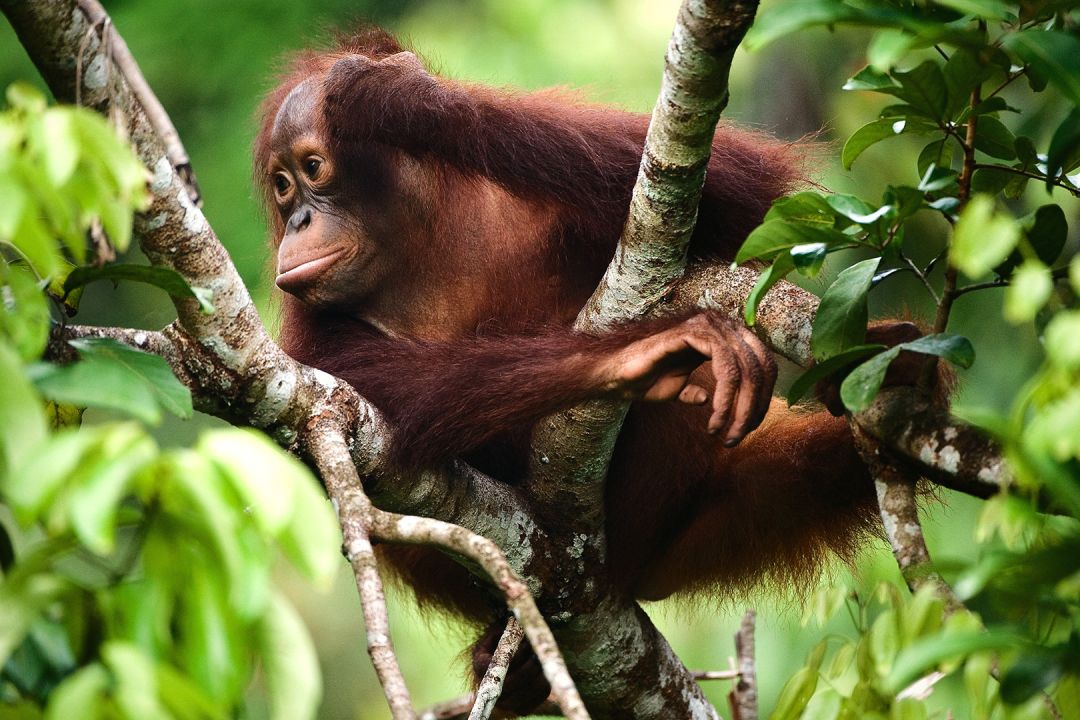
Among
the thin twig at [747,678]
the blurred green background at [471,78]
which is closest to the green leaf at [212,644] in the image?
the thin twig at [747,678]

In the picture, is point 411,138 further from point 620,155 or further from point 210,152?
point 210,152

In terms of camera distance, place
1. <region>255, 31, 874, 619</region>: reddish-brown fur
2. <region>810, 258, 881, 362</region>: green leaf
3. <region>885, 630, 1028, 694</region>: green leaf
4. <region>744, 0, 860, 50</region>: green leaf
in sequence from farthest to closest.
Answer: <region>255, 31, 874, 619</region>: reddish-brown fur < <region>810, 258, 881, 362</region>: green leaf < <region>744, 0, 860, 50</region>: green leaf < <region>885, 630, 1028, 694</region>: green leaf

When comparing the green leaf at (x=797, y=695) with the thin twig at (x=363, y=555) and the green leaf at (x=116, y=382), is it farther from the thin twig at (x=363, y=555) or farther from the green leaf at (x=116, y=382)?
the green leaf at (x=116, y=382)

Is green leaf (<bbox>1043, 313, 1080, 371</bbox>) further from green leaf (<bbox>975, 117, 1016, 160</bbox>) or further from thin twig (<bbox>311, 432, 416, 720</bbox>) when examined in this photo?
green leaf (<bbox>975, 117, 1016, 160</bbox>)

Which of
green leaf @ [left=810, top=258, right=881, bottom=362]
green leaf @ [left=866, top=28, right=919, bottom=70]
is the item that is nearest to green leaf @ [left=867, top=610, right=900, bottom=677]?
green leaf @ [left=810, top=258, right=881, bottom=362]

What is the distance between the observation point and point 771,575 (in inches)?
132

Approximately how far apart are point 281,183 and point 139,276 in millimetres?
1593

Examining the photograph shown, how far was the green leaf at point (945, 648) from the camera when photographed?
1.25 meters

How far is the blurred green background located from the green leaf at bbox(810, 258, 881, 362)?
3.62 m

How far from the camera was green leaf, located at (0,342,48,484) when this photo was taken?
3.83ft

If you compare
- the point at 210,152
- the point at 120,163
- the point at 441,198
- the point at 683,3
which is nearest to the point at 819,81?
the point at 210,152

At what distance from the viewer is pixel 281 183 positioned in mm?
3330

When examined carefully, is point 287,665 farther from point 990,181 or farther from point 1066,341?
point 990,181

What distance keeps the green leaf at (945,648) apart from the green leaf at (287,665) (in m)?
0.60
